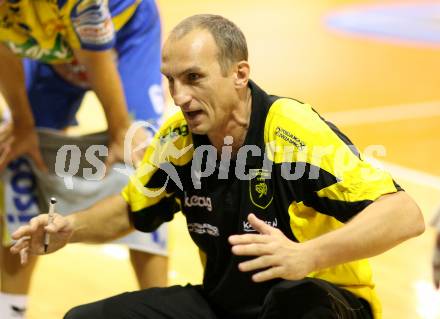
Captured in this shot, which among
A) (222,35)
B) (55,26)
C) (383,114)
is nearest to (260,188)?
(222,35)

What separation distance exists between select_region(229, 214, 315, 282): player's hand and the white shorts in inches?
66.7

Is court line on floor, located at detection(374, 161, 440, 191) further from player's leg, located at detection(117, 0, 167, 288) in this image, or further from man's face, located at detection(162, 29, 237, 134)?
man's face, located at detection(162, 29, 237, 134)

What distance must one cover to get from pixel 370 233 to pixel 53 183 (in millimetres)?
2108

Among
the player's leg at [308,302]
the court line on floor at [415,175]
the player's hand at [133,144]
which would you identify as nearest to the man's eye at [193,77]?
the player's leg at [308,302]

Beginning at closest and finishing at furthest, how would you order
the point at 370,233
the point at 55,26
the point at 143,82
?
1. the point at 370,233
2. the point at 55,26
3. the point at 143,82

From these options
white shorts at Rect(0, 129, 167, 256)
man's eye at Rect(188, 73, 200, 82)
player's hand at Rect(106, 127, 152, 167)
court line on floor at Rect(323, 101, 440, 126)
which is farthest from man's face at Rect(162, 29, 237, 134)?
court line on floor at Rect(323, 101, 440, 126)

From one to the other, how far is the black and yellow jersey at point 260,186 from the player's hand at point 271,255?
1.06 ft

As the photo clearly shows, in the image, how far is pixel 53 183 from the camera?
4.59 metres

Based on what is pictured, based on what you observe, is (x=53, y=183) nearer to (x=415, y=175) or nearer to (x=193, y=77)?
(x=193, y=77)

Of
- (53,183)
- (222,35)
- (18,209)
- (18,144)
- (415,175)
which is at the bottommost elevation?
(415,175)

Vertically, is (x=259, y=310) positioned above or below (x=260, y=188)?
below

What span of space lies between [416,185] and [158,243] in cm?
260

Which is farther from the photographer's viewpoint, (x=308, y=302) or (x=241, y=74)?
(x=241, y=74)

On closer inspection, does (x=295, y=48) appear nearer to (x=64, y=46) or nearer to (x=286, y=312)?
(x=64, y=46)
